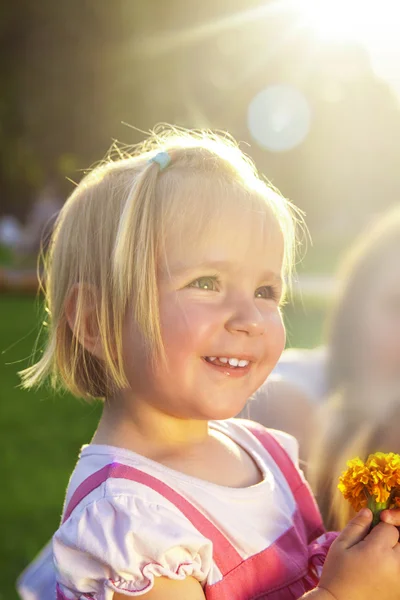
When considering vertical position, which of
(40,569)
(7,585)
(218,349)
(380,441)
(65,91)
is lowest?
(7,585)

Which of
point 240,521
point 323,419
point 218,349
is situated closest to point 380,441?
point 323,419

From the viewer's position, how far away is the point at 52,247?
71.0 inches

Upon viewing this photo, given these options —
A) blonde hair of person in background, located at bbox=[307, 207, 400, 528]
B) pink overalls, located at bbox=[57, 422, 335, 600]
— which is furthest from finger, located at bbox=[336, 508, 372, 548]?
blonde hair of person in background, located at bbox=[307, 207, 400, 528]

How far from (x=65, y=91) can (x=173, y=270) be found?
12317 millimetres

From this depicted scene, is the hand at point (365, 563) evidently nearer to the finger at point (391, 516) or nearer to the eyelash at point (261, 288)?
the finger at point (391, 516)

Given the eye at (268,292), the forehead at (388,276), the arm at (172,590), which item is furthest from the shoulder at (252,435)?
the forehead at (388,276)

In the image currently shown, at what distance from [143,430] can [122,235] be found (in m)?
0.39

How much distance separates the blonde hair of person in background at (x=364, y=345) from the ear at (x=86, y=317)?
86cm

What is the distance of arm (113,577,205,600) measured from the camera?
139cm

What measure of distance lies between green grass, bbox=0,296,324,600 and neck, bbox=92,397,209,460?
2.49 feet

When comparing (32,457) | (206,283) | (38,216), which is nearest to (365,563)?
(206,283)

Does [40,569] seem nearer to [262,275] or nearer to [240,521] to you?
[240,521]

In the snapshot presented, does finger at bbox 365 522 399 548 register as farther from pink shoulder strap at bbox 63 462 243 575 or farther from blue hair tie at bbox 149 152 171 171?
blue hair tie at bbox 149 152 171 171

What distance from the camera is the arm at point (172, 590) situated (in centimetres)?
139
